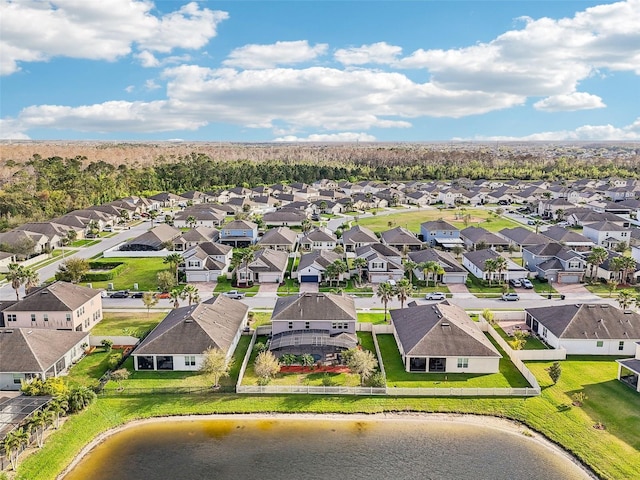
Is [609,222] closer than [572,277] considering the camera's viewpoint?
No

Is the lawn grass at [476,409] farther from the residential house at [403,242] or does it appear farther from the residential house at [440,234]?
the residential house at [440,234]

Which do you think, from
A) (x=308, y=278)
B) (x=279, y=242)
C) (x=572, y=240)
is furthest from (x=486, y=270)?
(x=279, y=242)

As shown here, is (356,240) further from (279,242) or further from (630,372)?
(630,372)

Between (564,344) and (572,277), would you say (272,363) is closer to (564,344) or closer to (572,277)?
(564,344)

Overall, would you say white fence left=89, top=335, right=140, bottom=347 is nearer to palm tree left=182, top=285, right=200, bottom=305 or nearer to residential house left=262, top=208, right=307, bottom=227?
palm tree left=182, top=285, right=200, bottom=305

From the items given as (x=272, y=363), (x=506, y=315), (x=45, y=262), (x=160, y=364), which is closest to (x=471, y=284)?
(x=506, y=315)

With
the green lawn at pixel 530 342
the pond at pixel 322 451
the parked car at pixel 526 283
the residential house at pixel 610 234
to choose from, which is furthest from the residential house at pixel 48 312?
the residential house at pixel 610 234

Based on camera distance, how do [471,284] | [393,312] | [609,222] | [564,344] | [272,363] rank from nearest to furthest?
[272,363] → [564,344] → [393,312] → [471,284] → [609,222]
